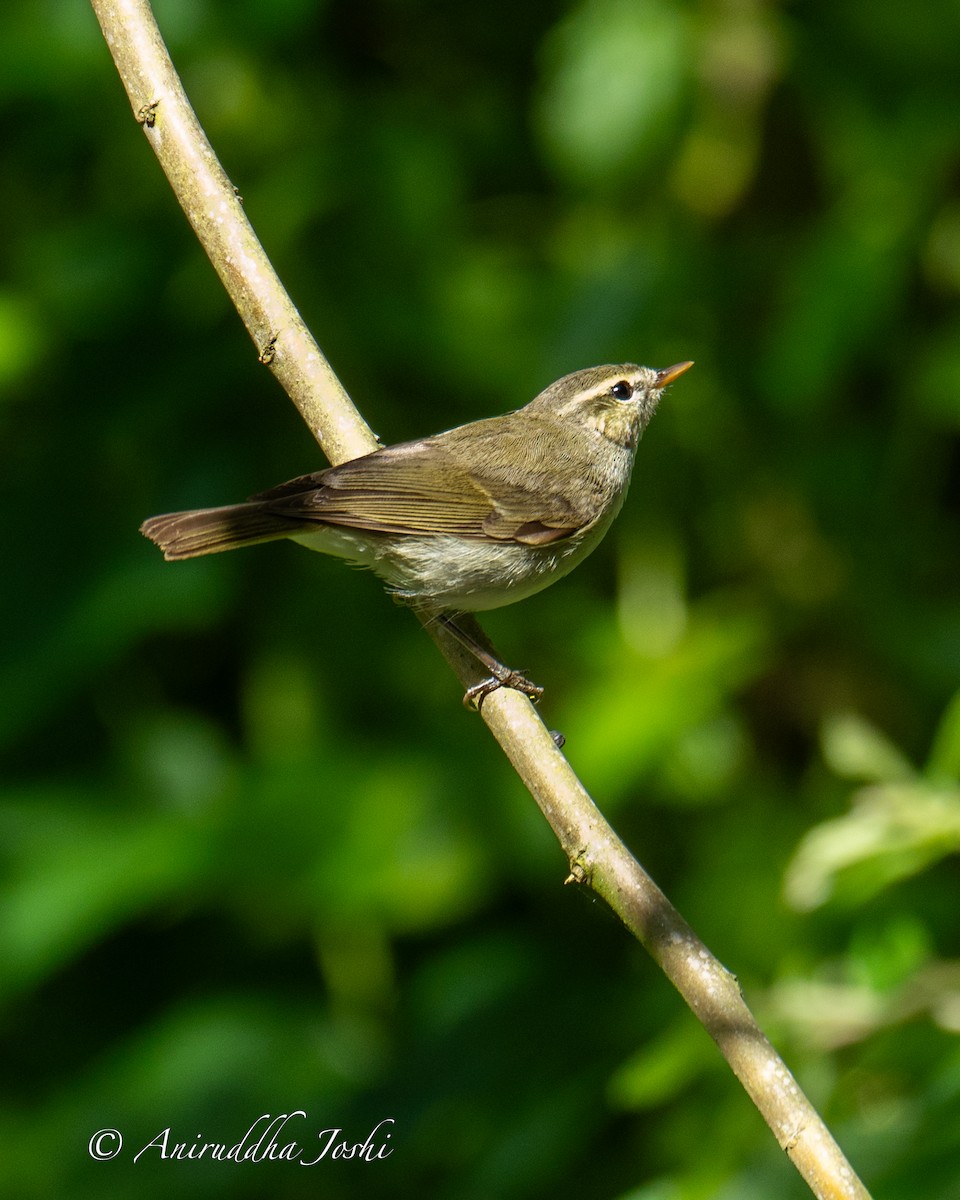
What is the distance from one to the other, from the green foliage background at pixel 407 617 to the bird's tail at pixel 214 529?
93 cm

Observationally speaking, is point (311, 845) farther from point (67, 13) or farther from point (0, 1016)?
point (67, 13)

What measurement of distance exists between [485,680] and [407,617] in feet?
6.20

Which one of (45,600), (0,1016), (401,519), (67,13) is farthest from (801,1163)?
(67,13)

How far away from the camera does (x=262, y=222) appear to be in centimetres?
504

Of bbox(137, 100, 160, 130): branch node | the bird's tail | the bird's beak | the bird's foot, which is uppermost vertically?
the bird's beak

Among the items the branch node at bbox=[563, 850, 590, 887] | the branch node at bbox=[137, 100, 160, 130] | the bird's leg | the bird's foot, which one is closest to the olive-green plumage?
the bird's leg

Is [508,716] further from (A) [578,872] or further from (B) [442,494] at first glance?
(B) [442,494]

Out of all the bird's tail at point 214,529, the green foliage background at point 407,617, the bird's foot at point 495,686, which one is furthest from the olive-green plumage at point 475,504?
the bird's foot at point 495,686

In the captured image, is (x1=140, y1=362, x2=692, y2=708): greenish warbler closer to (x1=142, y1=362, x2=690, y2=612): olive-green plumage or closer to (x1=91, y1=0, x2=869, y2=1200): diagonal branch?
(x1=142, y1=362, x2=690, y2=612): olive-green plumage

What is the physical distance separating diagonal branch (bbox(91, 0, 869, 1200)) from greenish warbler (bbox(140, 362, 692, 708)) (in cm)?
19

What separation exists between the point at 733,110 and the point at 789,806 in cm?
260

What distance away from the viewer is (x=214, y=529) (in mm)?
3562

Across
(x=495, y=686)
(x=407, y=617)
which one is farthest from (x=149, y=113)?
(x=407, y=617)

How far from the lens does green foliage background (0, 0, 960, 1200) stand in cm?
412
